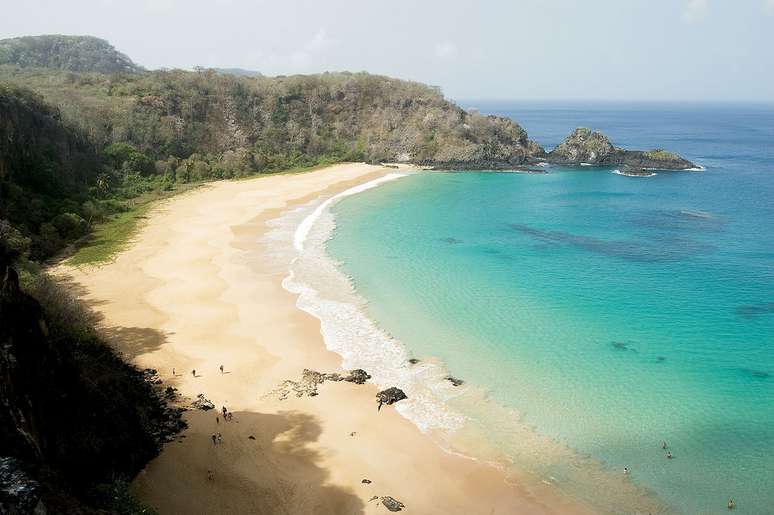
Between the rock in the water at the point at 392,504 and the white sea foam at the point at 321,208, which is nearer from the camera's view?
the rock in the water at the point at 392,504

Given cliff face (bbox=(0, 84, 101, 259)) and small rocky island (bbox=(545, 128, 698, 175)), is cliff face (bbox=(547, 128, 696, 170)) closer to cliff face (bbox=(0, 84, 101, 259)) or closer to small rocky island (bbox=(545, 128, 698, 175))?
small rocky island (bbox=(545, 128, 698, 175))

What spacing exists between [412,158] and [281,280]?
5984 centimetres

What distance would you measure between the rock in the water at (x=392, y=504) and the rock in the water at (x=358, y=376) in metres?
7.66

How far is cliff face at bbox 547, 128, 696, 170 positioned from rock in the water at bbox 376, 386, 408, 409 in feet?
261

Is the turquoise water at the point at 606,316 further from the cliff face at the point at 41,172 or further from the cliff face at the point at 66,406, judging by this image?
the cliff face at the point at 41,172

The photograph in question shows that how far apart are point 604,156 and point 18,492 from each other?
97587 mm

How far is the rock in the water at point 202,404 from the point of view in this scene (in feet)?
73.4

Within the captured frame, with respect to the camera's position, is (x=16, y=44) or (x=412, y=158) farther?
(x=16, y=44)

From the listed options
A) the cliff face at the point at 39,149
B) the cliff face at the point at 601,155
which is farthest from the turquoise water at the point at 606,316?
the cliff face at the point at 39,149

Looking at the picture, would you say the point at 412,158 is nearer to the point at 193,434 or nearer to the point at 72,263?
the point at 72,263

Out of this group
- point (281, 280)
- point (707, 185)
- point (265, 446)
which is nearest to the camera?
point (265, 446)

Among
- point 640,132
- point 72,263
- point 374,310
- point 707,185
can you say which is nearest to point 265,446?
point 374,310

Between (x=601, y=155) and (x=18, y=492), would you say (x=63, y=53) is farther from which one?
(x=18, y=492)

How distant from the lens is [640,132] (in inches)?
6053
